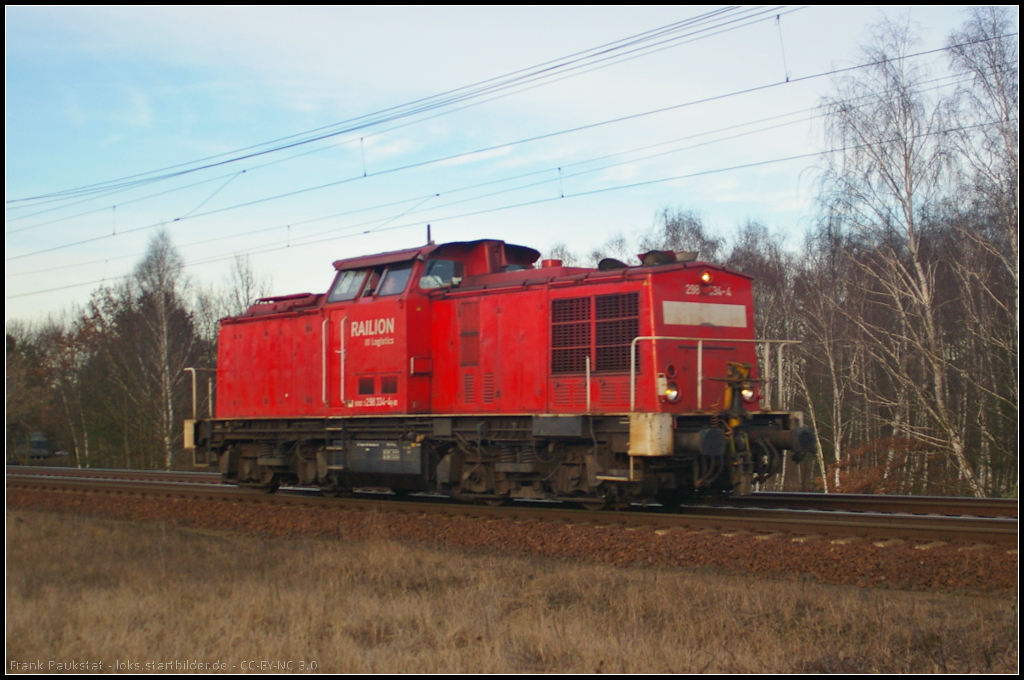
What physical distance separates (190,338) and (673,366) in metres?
26.0

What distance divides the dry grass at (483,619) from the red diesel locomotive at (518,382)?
2.21m

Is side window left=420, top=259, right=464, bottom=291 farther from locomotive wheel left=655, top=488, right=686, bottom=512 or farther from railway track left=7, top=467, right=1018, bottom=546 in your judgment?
locomotive wheel left=655, top=488, right=686, bottom=512

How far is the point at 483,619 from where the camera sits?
20.3 ft

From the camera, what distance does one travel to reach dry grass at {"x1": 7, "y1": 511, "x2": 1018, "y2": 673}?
17.1ft

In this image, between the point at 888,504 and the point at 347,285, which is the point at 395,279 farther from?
the point at 888,504

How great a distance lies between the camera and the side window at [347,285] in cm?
1285

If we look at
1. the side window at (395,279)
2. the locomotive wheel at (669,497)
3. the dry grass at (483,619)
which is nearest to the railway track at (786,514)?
the locomotive wheel at (669,497)

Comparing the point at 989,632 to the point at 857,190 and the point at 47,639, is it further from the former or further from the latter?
the point at 857,190

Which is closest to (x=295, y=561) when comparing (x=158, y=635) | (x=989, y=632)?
(x=158, y=635)

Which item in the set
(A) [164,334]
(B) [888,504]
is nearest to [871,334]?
(B) [888,504]

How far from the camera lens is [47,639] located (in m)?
5.97

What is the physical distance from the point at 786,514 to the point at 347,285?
719cm

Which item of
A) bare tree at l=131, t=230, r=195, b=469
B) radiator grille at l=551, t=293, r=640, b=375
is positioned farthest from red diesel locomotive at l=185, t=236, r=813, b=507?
bare tree at l=131, t=230, r=195, b=469

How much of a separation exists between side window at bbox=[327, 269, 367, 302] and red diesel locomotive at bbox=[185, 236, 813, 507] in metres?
0.03
